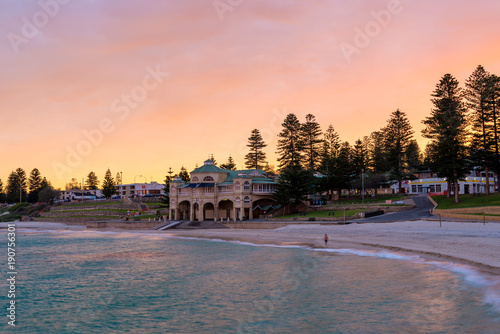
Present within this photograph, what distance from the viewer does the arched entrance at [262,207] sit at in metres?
72.8

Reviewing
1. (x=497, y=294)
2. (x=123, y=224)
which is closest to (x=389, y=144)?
(x=123, y=224)

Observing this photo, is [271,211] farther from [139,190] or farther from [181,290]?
[139,190]

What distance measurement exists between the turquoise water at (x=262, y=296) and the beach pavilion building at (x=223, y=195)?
36606 millimetres

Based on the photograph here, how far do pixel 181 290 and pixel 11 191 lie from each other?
6629 inches

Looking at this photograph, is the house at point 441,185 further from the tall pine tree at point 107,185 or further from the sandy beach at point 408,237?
the tall pine tree at point 107,185

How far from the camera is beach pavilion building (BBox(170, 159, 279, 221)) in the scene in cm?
7100

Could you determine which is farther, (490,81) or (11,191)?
(11,191)

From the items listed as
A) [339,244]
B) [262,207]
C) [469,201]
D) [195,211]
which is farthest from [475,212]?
[195,211]

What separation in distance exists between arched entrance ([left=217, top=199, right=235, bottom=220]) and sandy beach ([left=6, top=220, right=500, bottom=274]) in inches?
518

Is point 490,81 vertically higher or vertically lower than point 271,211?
higher

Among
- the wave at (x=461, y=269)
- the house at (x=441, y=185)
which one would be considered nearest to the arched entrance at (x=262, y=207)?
the wave at (x=461, y=269)

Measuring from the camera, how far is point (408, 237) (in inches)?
1495

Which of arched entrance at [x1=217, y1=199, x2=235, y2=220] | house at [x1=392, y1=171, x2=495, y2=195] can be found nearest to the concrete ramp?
arched entrance at [x1=217, y1=199, x2=235, y2=220]

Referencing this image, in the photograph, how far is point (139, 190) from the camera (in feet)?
584
